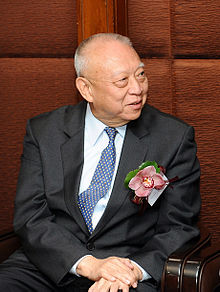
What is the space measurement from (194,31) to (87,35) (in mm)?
468

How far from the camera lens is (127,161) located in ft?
6.93

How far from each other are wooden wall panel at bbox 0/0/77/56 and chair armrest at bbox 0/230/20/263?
860 millimetres

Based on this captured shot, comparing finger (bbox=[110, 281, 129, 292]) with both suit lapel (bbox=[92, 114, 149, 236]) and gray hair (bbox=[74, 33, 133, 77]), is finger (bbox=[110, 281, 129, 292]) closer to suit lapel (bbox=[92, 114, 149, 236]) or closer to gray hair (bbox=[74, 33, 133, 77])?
suit lapel (bbox=[92, 114, 149, 236])

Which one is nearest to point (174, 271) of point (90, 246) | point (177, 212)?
point (177, 212)

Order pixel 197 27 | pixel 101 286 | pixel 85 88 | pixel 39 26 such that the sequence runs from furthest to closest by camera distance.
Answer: pixel 39 26 < pixel 197 27 < pixel 85 88 < pixel 101 286

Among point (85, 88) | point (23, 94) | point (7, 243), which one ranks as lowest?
point (7, 243)

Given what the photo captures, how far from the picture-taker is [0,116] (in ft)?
8.57

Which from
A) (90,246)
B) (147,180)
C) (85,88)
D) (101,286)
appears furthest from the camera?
(85,88)

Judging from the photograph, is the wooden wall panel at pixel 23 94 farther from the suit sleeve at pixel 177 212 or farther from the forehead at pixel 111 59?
the suit sleeve at pixel 177 212

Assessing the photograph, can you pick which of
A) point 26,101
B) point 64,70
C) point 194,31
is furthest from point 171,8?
point 26,101

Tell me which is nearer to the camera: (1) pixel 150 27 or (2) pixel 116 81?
(2) pixel 116 81

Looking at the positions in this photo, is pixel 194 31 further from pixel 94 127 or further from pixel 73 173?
pixel 73 173

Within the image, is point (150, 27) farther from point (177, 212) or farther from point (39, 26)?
point (177, 212)

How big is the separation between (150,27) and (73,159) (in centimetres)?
72
